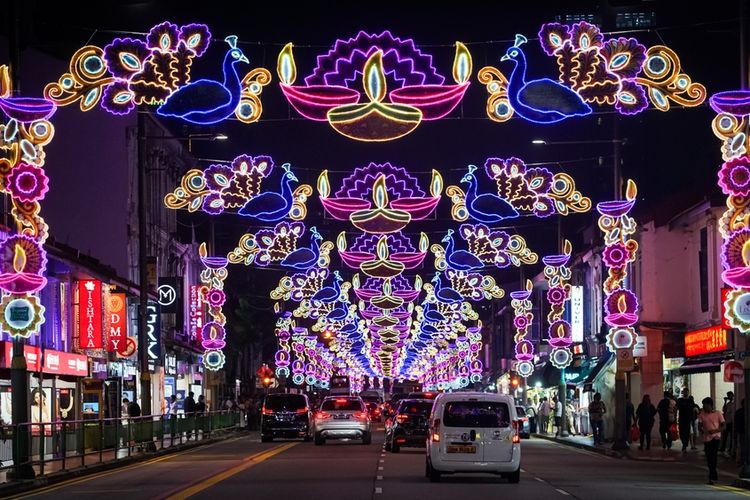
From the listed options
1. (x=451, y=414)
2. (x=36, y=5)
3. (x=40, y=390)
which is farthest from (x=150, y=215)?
(x=451, y=414)

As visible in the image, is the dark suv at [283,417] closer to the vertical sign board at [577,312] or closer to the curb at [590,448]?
the curb at [590,448]

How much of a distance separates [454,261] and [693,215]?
958cm

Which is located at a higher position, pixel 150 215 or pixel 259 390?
pixel 150 215

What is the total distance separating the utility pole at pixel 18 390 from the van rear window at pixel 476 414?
28.3ft

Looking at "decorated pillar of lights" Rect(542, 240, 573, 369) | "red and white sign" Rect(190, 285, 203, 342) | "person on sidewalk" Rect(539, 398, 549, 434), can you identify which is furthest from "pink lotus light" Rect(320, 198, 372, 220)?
"red and white sign" Rect(190, 285, 203, 342)

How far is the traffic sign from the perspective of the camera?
4262cm

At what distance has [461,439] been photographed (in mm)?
27812

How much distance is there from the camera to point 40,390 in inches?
1652

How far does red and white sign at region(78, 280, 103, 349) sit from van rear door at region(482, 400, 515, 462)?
78.7 ft

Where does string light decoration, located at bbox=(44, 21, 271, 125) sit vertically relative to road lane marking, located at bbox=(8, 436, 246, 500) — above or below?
above

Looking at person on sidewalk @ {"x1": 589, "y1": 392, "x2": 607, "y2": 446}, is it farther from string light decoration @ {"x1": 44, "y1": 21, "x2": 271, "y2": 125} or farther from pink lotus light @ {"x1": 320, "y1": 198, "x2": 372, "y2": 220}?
string light decoration @ {"x1": 44, "y1": 21, "x2": 271, "y2": 125}

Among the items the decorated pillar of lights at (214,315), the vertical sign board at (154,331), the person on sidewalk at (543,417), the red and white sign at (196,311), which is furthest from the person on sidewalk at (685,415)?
the red and white sign at (196,311)

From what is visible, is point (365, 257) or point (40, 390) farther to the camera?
point (365, 257)

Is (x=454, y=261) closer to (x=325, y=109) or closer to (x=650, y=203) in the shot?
(x=650, y=203)
